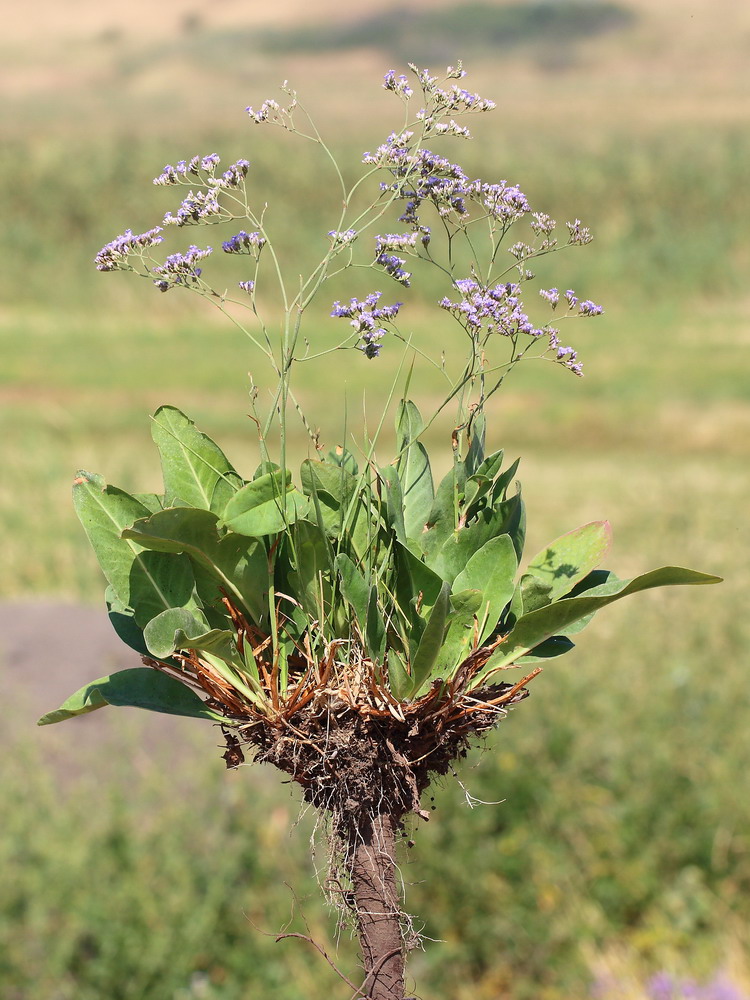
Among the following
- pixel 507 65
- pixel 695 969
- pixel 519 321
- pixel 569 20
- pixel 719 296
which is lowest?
pixel 695 969

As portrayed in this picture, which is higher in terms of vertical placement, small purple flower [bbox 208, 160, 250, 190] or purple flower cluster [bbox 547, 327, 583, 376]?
small purple flower [bbox 208, 160, 250, 190]

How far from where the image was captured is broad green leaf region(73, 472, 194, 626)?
770 mm

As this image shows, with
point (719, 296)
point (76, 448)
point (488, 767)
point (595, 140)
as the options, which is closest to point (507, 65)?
point (595, 140)

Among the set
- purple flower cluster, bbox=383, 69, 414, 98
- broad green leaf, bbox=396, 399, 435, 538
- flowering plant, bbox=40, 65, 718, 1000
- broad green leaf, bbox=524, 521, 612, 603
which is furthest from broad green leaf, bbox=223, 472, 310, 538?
purple flower cluster, bbox=383, 69, 414, 98

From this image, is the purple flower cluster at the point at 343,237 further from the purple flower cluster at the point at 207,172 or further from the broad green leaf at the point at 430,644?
the broad green leaf at the point at 430,644

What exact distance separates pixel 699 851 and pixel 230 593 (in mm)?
4003

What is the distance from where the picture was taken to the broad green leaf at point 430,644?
683mm

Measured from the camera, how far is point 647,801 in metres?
4.35

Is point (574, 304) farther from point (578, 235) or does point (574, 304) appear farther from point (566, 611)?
point (566, 611)

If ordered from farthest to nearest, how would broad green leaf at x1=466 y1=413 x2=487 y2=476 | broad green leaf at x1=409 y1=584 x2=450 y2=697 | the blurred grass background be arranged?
the blurred grass background, broad green leaf at x1=466 y1=413 x2=487 y2=476, broad green leaf at x1=409 y1=584 x2=450 y2=697

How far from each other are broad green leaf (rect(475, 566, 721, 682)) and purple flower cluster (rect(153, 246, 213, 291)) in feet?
1.17

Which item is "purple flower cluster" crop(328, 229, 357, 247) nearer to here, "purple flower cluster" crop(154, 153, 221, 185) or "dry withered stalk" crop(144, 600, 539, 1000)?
"purple flower cluster" crop(154, 153, 221, 185)

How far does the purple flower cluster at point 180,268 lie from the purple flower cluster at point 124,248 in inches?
0.9

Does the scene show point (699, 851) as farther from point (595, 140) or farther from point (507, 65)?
point (507, 65)
